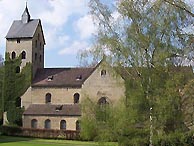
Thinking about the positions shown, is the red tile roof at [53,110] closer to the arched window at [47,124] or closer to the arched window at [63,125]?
the arched window at [47,124]

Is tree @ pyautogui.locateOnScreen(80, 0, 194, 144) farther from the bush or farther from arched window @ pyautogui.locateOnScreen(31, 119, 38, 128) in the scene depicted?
arched window @ pyautogui.locateOnScreen(31, 119, 38, 128)

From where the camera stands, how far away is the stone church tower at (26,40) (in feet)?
204

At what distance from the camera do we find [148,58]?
26562 millimetres

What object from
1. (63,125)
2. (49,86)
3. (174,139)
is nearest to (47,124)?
(63,125)

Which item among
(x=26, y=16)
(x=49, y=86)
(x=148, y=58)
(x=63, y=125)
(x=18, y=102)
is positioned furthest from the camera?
(x=26, y=16)

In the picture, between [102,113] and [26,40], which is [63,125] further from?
[102,113]

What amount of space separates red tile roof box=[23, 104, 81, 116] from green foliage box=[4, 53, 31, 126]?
238 centimetres

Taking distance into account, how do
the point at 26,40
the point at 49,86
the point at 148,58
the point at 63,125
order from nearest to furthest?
1. the point at 148,58
2. the point at 63,125
3. the point at 49,86
4. the point at 26,40

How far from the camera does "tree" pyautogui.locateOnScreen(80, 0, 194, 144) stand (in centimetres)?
2514

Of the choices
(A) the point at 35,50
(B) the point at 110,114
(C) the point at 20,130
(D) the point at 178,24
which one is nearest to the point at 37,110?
(C) the point at 20,130

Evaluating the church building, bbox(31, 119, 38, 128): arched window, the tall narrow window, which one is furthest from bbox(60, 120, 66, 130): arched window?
the tall narrow window

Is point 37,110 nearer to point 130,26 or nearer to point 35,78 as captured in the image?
point 35,78

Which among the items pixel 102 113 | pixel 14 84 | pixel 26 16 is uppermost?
pixel 26 16

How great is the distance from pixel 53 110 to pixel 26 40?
1334 centimetres
